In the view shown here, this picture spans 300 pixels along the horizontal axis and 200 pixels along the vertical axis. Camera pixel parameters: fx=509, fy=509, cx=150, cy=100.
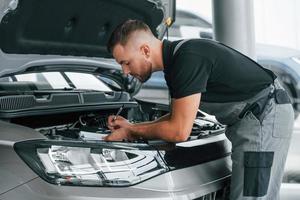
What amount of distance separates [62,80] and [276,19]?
403 cm

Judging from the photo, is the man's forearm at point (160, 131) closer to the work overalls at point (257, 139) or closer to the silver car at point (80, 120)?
the silver car at point (80, 120)

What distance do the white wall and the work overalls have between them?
11.9 feet

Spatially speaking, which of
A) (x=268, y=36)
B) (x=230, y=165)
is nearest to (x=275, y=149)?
(x=230, y=165)

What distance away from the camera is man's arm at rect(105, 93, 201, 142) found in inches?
83.1

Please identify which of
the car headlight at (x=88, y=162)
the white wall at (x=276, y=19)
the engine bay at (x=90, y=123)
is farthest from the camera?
the white wall at (x=276, y=19)

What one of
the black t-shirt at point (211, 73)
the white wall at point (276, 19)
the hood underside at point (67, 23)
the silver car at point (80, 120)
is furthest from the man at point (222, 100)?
the white wall at point (276, 19)

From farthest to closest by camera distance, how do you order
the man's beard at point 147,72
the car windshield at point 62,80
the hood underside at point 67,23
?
the car windshield at point 62,80
the hood underside at point 67,23
the man's beard at point 147,72

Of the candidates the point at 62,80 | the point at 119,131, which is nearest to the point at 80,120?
the point at 119,131

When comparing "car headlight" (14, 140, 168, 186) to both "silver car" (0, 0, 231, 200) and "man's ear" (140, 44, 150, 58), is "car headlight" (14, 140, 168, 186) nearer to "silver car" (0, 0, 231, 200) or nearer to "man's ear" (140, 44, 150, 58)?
"silver car" (0, 0, 231, 200)

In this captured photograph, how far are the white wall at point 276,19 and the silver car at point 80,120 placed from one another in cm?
302

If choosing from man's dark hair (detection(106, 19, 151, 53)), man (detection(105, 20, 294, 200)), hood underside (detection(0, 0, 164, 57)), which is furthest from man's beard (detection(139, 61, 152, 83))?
hood underside (detection(0, 0, 164, 57))

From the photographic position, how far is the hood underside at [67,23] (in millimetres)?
2592

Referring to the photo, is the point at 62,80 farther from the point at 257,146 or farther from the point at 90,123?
the point at 257,146

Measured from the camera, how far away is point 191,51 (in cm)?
215
